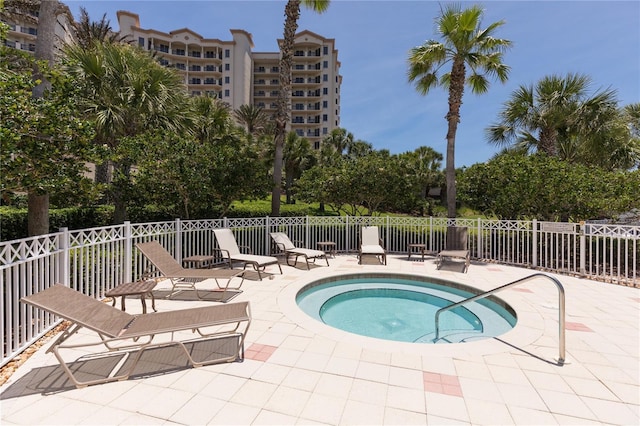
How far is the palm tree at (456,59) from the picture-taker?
1149 centimetres

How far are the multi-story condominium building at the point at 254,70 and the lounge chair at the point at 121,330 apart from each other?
176ft

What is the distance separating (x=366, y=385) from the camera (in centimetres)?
328

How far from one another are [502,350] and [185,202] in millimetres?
9033

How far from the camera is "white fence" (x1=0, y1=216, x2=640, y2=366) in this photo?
413 cm

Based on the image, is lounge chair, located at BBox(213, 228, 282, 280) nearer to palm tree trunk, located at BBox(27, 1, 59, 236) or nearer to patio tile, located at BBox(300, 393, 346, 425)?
palm tree trunk, located at BBox(27, 1, 59, 236)

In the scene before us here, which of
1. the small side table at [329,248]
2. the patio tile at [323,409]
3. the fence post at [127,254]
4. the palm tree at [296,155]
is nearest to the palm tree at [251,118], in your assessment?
the palm tree at [296,155]

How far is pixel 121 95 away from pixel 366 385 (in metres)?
10.2

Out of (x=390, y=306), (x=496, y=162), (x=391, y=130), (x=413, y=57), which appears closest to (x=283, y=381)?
(x=390, y=306)

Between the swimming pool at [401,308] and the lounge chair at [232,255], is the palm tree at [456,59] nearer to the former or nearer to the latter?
the swimming pool at [401,308]

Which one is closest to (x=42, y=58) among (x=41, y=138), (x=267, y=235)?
(x=41, y=138)

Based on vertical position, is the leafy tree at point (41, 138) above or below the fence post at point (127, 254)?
above

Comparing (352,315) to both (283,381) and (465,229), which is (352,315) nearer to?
(283,381)

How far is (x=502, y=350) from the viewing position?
4.12 metres

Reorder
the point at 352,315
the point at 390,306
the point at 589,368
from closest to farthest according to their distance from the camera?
the point at 589,368
the point at 352,315
the point at 390,306
